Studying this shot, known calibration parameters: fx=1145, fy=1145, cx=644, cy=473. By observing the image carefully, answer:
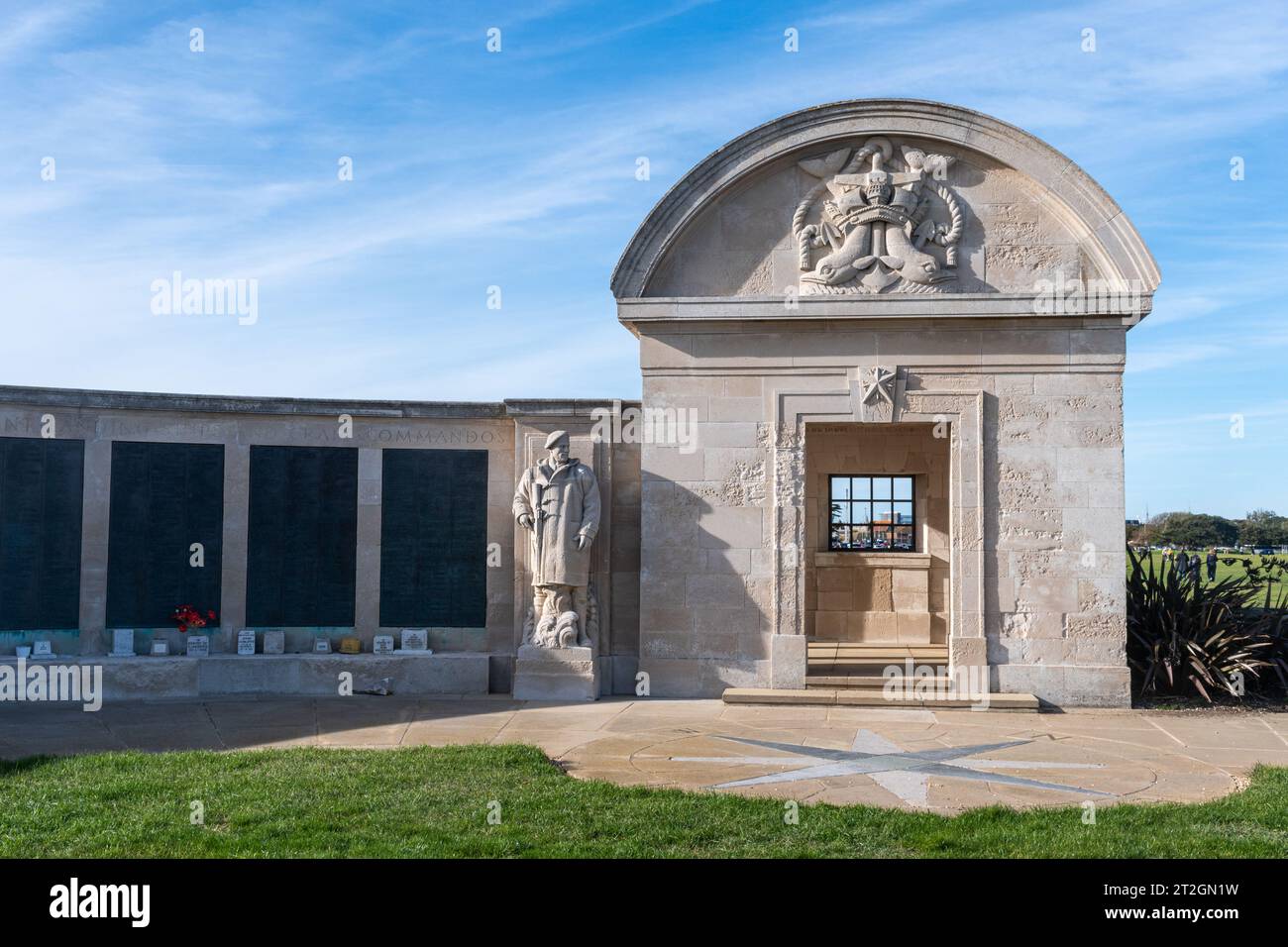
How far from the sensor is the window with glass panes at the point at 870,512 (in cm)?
1808

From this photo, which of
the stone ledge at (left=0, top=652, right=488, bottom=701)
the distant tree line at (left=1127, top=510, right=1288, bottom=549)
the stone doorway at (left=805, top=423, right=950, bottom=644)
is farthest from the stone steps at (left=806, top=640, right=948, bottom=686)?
the distant tree line at (left=1127, top=510, right=1288, bottom=549)

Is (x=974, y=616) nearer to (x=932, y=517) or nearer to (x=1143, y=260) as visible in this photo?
(x=1143, y=260)

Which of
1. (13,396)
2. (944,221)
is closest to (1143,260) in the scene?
(944,221)

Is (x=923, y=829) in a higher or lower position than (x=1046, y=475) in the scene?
lower

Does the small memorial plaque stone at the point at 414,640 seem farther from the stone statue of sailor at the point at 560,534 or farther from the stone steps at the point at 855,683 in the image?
the stone steps at the point at 855,683

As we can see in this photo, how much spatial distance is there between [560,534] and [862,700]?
11.9 feet

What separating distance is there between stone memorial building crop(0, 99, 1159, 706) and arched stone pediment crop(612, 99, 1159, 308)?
3 centimetres

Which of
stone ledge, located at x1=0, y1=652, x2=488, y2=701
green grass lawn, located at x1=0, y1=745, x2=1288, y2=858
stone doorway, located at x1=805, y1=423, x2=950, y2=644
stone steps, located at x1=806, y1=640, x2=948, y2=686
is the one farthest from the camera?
stone doorway, located at x1=805, y1=423, x2=950, y2=644

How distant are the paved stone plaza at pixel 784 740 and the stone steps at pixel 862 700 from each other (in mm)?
167

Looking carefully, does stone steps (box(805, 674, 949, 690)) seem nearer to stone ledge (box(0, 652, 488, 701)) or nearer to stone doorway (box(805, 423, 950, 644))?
stone ledge (box(0, 652, 488, 701))

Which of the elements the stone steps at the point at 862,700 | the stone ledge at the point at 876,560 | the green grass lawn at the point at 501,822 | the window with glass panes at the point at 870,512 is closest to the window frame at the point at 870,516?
the window with glass panes at the point at 870,512

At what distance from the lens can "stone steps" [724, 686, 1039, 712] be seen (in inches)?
464

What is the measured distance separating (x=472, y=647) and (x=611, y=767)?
4.82 m

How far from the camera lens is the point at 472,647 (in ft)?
43.0
